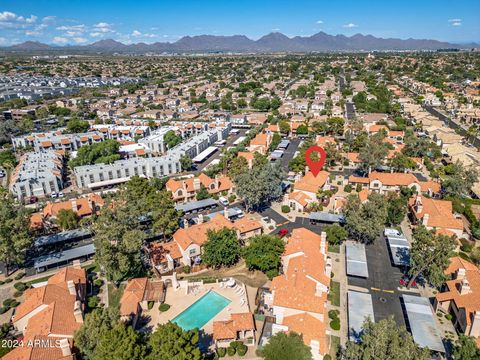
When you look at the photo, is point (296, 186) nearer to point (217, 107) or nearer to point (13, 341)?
point (13, 341)

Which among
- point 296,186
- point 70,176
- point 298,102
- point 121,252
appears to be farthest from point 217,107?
point 121,252

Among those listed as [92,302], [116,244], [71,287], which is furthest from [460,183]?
[71,287]

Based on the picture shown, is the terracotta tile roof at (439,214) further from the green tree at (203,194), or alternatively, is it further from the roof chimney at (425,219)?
the green tree at (203,194)

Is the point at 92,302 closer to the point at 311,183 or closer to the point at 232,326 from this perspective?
the point at 232,326

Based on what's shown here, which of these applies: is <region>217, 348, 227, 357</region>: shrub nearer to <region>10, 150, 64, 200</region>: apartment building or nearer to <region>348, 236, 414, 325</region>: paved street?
<region>348, 236, 414, 325</region>: paved street

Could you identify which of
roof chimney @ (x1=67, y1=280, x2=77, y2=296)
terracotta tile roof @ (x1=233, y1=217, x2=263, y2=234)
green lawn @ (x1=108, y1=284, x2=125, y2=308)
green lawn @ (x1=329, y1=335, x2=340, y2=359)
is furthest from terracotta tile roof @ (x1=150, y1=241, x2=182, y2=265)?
green lawn @ (x1=329, y1=335, x2=340, y2=359)

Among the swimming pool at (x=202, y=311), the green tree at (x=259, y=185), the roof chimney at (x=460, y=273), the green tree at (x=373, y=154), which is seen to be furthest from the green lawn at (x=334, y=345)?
the green tree at (x=373, y=154)
